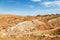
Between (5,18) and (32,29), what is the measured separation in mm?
16153

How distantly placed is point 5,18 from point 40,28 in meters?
16.0

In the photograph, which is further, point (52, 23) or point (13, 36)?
point (52, 23)

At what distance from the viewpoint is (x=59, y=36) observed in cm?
1855

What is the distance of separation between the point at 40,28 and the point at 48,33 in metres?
4.72

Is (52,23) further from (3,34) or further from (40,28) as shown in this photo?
(3,34)

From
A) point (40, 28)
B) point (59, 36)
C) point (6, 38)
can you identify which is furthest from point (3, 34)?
point (59, 36)

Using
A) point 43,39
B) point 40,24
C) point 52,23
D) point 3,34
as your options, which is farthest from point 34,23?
point 43,39

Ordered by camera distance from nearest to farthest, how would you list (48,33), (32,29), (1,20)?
(48,33)
(32,29)
(1,20)

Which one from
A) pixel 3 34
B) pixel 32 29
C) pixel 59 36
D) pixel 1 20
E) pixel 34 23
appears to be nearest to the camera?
pixel 59 36

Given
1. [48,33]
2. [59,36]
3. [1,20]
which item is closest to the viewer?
[59,36]

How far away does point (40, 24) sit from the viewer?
25.3 m

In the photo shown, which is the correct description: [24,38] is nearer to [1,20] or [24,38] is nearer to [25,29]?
[25,29]

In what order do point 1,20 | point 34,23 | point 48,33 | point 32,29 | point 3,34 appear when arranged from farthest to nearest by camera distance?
point 1,20, point 34,23, point 32,29, point 3,34, point 48,33

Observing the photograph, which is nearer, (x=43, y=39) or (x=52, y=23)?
(x=43, y=39)
